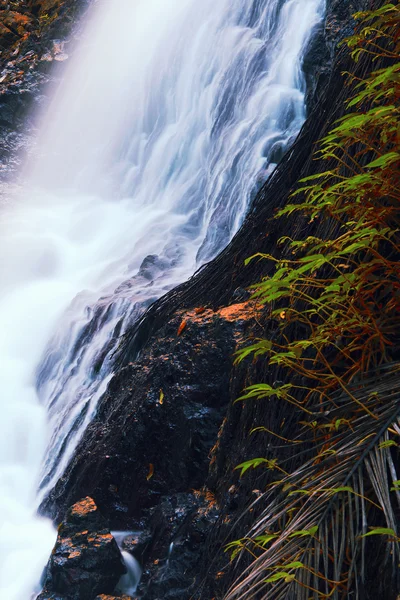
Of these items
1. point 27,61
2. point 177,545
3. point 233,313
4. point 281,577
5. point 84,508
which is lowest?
point 281,577

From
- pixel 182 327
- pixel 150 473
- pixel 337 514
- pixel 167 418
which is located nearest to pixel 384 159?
pixel 337 514

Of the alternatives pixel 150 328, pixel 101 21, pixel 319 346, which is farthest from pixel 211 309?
pixel 101 21

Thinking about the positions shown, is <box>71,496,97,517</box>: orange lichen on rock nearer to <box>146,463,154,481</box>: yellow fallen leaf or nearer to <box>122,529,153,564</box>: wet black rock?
<box>122,529,153,564</box>: wet black rock

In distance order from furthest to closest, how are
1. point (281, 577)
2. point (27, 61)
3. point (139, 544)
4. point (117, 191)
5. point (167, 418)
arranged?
point (27, 61), point (117, 191), point (167, 418), point (139, 544), point (281, 577)

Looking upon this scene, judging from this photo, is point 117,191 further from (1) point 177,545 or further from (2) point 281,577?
(2) point 281,577

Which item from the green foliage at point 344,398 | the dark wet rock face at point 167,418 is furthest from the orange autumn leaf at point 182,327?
the green foliage at point 344,398

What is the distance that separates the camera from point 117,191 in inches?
497

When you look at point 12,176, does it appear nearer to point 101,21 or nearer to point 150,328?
point 101,21

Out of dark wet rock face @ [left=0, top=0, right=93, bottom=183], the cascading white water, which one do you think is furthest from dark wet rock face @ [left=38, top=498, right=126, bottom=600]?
dark wet rock face @ [left=0, top=0, right=93, bottom=183]

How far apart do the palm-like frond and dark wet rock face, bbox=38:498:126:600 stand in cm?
270

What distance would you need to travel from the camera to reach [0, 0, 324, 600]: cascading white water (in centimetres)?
701

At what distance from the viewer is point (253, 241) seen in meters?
3.96

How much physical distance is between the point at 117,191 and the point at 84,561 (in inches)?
362

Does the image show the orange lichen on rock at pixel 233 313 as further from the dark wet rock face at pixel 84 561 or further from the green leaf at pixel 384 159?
the green leaf at pixel 384 159
